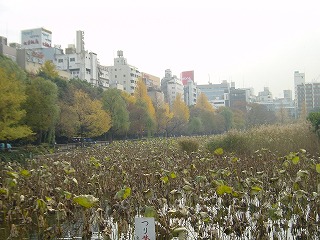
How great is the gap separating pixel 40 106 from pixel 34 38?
4135cm

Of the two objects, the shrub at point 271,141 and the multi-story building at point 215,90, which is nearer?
the shrub at point 271,141

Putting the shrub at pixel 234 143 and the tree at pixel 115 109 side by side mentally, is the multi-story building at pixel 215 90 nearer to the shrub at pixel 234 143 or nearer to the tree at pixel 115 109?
the tree at pixel 115 109

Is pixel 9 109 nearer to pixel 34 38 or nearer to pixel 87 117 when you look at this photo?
pixel 87 117

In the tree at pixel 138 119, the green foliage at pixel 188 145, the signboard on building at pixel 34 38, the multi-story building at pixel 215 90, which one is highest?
the signboard on building at pixel 34 38

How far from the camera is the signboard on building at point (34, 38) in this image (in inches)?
2594

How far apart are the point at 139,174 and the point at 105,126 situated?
25948 millimetres

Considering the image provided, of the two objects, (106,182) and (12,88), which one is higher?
(12,88)

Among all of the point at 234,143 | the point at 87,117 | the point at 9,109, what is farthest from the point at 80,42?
the point at 234,143

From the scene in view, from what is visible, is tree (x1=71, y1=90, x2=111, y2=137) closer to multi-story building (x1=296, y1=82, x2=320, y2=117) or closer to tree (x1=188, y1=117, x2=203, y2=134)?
tree (x1=188, y1=117, x2=203, y2=134)

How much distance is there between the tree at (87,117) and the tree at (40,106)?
5183mm

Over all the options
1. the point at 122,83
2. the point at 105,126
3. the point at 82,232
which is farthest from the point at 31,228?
the point at 122,83

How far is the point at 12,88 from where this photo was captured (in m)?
24.0

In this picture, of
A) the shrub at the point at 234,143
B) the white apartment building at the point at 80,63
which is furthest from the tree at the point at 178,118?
the shrub at the point at 234,143

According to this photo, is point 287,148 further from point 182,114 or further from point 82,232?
point 182,114
